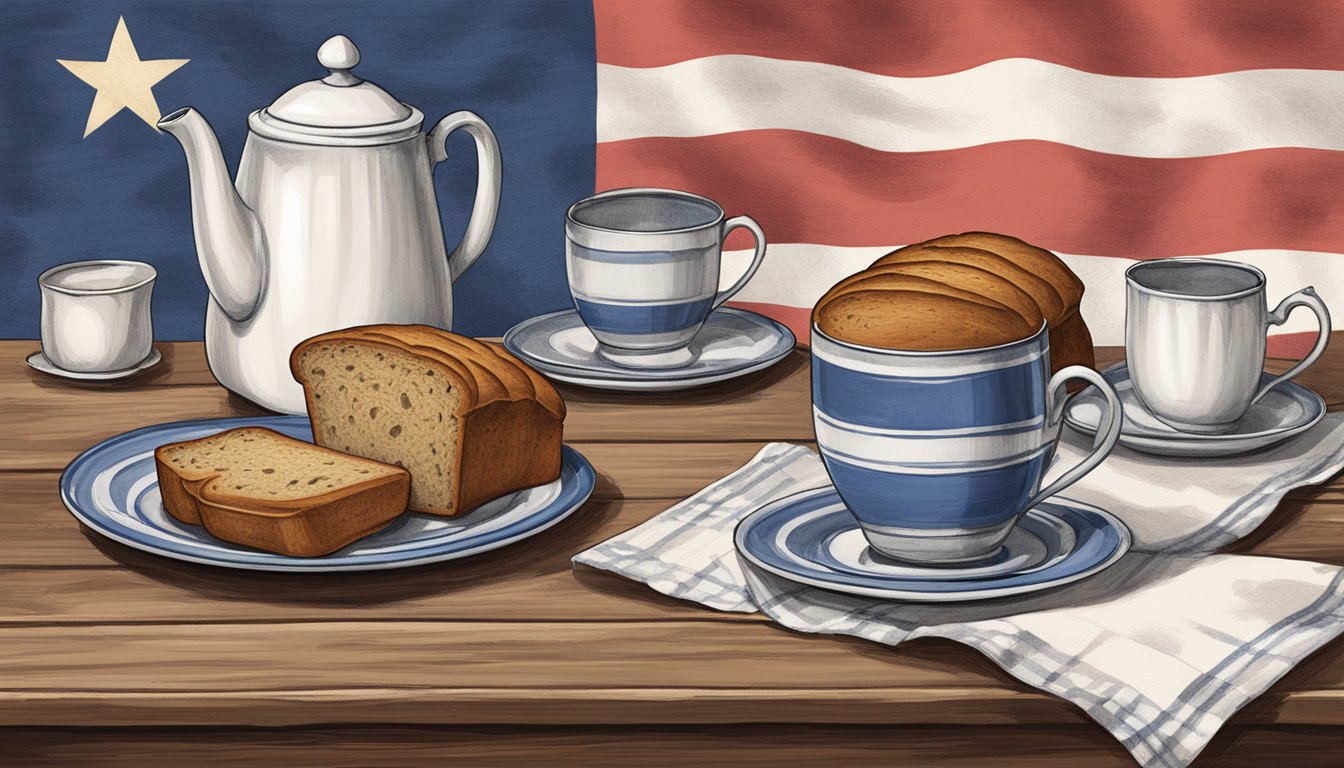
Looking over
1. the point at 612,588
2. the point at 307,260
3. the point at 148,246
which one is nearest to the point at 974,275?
the point at 612,588

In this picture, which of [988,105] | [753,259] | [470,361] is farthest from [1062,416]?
[988,105]

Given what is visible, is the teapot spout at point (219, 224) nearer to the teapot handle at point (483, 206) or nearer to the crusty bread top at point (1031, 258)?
the teapot handle at point (483, 206)

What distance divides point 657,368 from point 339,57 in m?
0.33

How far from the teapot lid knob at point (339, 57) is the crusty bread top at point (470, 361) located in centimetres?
21

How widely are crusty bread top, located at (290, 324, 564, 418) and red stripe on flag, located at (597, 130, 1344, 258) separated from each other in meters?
0.77

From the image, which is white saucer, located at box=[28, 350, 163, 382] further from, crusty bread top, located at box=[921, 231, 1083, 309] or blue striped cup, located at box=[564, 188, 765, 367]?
crusty bread top, located at box=[921, 231, 1083, 309]

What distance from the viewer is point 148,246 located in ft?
6.15

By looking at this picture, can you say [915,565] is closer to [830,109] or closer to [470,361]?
[470,361]

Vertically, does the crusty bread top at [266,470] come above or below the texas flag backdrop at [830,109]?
below

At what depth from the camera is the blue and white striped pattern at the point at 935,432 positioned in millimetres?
848

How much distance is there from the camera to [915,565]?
2.96 feet

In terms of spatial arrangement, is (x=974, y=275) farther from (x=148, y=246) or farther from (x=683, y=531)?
(x=148, y=246)

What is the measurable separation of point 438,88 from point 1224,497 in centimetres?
104

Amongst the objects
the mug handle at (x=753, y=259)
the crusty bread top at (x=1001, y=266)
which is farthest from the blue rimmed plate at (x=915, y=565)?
the mug handle at (x=753, y=259)
